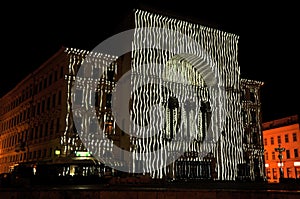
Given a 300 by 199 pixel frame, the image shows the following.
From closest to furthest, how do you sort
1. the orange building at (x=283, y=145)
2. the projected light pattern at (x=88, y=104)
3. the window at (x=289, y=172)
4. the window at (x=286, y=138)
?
the projected light pattern at (x=88, y=104)
the orange building at (x=283, y=145)
the window at (x=289, y=172)
the window at (x=286, y=138)

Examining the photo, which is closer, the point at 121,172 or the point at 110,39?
the point at 121,172

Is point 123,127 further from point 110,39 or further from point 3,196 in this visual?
point 3,196

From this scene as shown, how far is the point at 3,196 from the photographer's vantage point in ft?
52.3

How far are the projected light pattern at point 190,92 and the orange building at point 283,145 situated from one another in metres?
16.2

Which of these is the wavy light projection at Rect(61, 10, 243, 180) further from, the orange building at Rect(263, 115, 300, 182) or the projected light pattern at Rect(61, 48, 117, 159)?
the orange building at Rect(263, 115, 300, 182)

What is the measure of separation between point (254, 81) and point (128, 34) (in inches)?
926

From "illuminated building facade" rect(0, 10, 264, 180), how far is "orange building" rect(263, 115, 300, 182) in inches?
465

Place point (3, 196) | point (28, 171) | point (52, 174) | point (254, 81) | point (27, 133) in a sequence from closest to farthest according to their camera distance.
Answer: point (3, 196), point (52, 174), point (28, 171), point (27, 133), point (254, 81)

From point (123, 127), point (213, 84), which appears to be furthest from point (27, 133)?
point (213, 84)

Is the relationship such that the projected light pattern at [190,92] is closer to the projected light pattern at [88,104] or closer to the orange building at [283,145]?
the projected light pattern at [88,104]

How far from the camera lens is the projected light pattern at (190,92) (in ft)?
138

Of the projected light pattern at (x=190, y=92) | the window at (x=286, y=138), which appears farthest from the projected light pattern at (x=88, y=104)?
the window at (x=286, y=138)

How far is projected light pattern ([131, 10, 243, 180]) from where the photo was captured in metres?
42.1

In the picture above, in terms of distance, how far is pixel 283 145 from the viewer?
2485 inches
